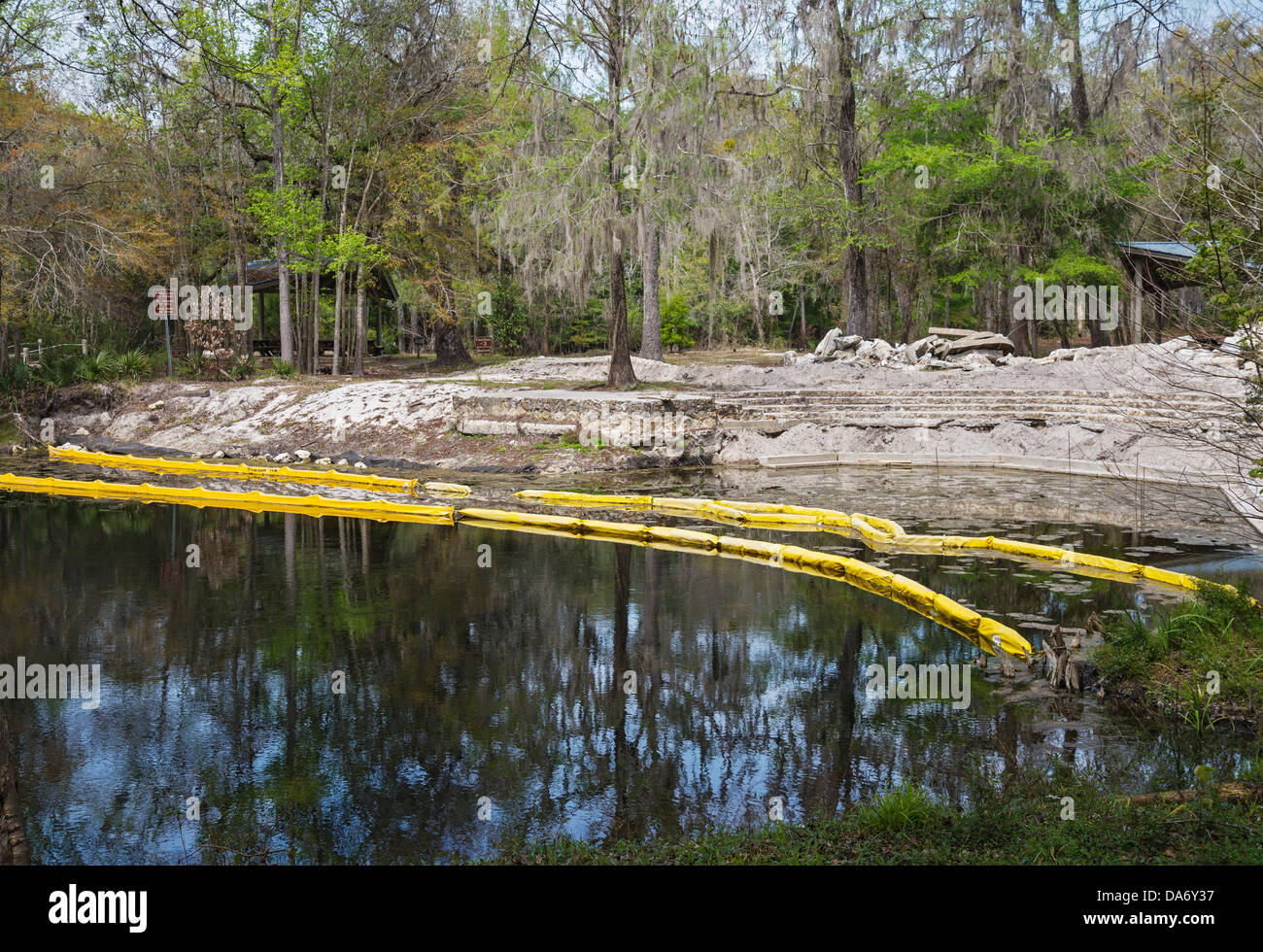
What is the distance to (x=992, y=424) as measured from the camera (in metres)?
21.7

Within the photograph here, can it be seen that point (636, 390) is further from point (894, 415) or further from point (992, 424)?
point (992, 424)

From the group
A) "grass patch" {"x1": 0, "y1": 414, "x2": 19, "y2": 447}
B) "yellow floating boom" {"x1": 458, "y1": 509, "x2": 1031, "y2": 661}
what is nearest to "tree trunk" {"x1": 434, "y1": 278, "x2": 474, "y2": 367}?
"grass patch" {"x1": 0, "y1": 414, "x2": 19, "y2": 447}

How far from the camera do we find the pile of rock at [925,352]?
2550 cm

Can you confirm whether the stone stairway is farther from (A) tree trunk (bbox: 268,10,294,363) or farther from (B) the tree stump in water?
(B) the tree stump in water

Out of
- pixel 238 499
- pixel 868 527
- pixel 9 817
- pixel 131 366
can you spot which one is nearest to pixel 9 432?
pixel 131 366

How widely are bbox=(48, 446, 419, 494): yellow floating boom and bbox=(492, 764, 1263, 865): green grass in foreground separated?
1342cm

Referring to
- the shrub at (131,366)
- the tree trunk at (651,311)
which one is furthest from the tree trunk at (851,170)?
the shrub at (131,366)

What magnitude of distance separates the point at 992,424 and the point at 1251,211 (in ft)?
49.7

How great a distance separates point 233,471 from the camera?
68.5ft

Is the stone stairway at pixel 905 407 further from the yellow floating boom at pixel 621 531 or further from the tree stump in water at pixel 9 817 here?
the tree stump in water at pixel 9 817

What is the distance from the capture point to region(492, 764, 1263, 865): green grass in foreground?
15.8 feet

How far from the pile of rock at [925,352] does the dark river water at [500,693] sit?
11077 millimetres
